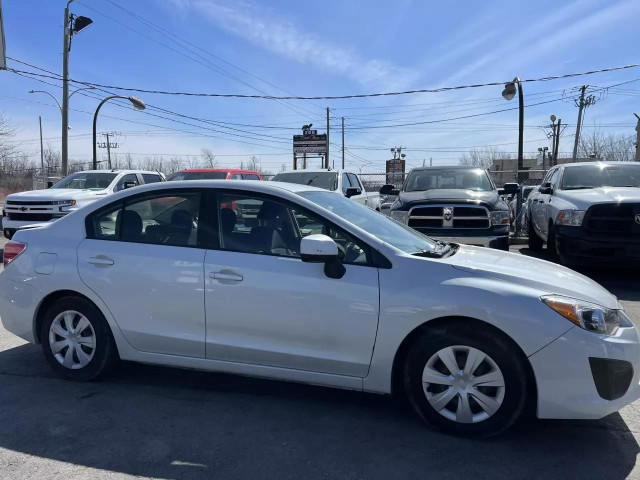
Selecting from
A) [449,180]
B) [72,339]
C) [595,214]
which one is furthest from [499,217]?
[72,339]

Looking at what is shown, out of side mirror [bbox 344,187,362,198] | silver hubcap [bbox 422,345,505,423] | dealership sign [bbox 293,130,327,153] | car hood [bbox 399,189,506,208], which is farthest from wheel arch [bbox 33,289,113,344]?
dealership sign [bbox 293,130,327,153]

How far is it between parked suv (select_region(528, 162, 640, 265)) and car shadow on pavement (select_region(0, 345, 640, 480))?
4.57 m

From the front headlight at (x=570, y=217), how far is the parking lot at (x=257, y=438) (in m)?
4.56

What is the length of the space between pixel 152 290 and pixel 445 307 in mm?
2105

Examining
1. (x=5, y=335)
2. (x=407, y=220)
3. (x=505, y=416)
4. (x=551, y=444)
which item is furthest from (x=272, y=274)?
(x=407, y=220)

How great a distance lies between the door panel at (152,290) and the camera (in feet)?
12.0

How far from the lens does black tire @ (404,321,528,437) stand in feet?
9.85

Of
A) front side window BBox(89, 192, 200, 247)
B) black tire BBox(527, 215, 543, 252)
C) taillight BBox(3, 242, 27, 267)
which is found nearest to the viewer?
front side window BBox(89, 192, 200, 247)

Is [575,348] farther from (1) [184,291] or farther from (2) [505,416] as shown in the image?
(1) [184,291]

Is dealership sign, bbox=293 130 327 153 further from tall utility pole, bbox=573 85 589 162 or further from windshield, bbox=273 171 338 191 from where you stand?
windshield, bbox=273 171 338 191

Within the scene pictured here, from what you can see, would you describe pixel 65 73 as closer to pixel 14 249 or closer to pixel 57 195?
pixel 57 195

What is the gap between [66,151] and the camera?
21.6m

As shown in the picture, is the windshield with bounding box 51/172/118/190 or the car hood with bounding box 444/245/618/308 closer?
the car hood with bounding box 444/245/618/308

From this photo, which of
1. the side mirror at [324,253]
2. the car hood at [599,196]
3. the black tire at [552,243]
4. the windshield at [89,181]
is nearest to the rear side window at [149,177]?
the windshield at [89,181]
